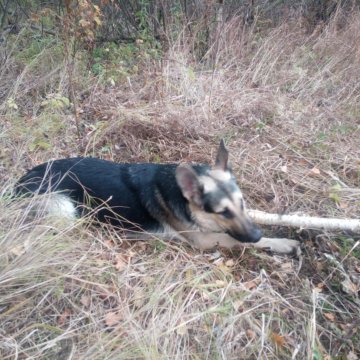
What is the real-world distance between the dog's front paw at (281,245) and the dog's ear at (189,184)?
59cm

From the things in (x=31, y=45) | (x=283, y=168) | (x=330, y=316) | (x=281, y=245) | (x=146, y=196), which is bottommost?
(x=330, y=316)

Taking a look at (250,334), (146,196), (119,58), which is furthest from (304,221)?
(119,58)

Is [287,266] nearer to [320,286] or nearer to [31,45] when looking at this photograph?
[320,286]

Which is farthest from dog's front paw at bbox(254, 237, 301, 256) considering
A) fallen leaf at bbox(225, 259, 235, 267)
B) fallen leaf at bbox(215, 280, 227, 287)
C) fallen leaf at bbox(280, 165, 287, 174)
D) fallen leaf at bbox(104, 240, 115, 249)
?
fallen leaf at bbox(104, 240, 115, 249)

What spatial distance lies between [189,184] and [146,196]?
43cm

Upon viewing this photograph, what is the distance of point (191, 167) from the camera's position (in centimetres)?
288

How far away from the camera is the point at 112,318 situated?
2336 mm

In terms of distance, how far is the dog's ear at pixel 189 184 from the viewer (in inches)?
110

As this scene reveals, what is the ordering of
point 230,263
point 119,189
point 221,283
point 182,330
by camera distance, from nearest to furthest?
1. point 182,330
2. point 221,283
3. point 230,263
4. point 119,189

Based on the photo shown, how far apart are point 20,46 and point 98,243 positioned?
4.40 m

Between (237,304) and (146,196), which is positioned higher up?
(146,196)

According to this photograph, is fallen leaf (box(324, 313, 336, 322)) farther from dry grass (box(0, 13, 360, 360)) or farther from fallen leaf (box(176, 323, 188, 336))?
fallen leaf (box(176, 323, 188, 336))

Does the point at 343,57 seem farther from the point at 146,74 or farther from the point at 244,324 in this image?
the point at 244,324

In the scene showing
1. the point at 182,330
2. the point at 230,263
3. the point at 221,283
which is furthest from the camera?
the point at 230,263
